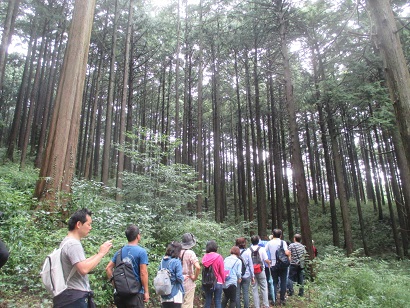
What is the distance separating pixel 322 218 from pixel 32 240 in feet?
85.0

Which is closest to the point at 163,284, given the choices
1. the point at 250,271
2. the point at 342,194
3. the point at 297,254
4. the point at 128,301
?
the point at 128,301

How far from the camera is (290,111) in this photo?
12.8 metres

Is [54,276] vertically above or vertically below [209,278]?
above

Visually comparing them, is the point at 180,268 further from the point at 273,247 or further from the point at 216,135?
the point at 216,135

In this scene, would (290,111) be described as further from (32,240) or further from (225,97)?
(225,97)

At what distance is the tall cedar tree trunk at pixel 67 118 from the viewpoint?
24.0 feet

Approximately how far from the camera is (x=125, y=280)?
11.7 ft

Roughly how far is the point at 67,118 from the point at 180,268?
5.73m

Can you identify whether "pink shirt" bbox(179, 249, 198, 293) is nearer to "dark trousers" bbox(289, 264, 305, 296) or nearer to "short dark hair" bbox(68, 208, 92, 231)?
"short dark hair" bbox(68, 208, 92, 231)

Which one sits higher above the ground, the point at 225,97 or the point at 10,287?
the point at 225,97

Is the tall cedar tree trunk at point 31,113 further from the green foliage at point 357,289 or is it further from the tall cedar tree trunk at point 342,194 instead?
the tall cedar tree trunk at point 342,194

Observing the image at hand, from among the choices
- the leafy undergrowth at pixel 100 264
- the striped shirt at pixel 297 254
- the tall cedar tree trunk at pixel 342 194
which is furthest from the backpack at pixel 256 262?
the tall cedar tree trunk at pixel 342 194

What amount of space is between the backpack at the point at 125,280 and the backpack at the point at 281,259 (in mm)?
5161

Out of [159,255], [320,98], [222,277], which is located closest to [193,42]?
[320,98]
